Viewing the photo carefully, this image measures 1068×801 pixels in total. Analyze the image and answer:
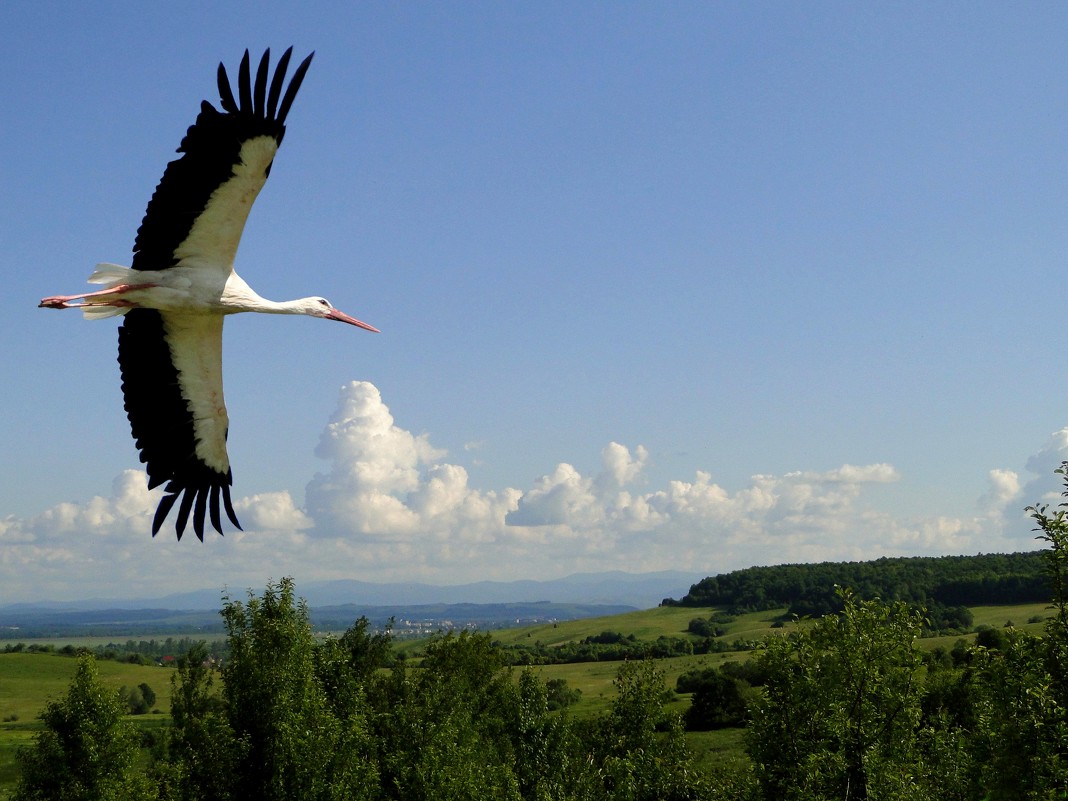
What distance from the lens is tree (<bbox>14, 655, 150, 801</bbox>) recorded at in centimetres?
4022

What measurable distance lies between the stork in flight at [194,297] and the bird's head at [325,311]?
0.02 m

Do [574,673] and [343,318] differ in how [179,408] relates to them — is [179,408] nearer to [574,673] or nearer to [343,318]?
[343,318]

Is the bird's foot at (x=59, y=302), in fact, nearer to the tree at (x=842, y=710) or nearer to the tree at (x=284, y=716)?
the tree at (x=842, y=710)

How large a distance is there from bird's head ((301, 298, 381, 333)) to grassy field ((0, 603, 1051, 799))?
48.5m

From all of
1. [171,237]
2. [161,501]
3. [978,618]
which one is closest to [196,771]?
[161,501]

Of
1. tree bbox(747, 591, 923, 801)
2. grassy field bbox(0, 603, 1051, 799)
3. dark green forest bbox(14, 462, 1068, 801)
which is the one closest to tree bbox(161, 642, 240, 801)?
dark green forest bbox(14, 462, 1068, 801)

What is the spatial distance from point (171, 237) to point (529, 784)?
107 ft

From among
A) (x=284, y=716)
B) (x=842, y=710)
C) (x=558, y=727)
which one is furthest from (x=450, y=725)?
(x=842, y=710)

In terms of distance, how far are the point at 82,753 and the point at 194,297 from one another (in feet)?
121

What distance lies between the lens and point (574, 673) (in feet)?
305

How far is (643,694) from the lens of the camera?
36.3m

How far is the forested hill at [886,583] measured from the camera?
112188mm

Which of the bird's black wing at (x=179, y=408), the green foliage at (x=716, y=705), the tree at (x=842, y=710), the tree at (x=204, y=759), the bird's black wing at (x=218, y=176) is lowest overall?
the green foliage at (x=716, y=705)

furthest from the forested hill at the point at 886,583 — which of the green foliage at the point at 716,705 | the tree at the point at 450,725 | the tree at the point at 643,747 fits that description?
the tree at the point at 643,747
